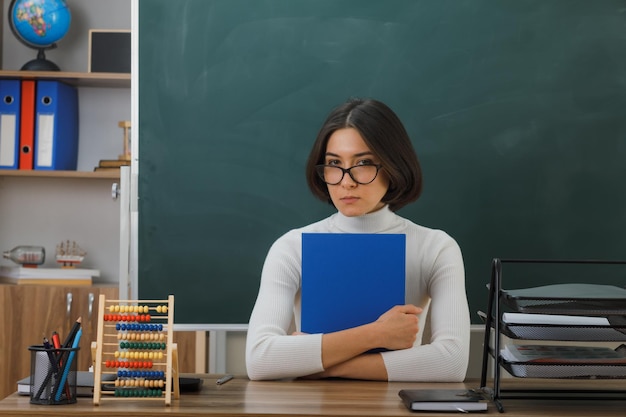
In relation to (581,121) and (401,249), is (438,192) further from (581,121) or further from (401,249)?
(401,249)

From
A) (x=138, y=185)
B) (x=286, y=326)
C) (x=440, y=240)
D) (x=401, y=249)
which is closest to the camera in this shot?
(x=401, y=249)

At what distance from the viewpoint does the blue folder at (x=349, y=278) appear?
193cm

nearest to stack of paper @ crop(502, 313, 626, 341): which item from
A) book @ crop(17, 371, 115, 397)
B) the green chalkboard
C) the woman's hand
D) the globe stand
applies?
the woman's hand

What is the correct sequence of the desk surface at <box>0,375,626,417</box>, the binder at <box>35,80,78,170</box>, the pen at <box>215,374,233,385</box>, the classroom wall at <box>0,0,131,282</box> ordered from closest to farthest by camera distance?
the desk surface at <box>0,375,626,417</box>
the pen at <box>215,374,233,385</box>
the binder at <box>35,80,78,170</box>
the classroom wall at <box>0,0,131,282</box>

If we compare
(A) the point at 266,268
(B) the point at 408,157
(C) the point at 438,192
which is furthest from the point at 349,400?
(C) the point at 438,192

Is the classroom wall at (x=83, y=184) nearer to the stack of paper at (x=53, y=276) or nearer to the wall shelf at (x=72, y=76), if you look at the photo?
the wall shelf at (x=72, y=76)

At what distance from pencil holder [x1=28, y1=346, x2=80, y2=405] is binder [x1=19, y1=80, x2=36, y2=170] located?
8.00 ft

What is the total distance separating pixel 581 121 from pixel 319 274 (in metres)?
1.48

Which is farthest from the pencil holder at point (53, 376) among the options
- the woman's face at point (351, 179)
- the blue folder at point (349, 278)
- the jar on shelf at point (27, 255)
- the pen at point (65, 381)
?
the jar on shelf at point (27, 255)

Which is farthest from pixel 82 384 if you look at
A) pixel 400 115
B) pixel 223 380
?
pixel 400 115

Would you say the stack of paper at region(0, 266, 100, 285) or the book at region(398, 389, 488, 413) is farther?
the stack of paper at region(0, 266, 100, 285)

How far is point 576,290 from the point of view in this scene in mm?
1671

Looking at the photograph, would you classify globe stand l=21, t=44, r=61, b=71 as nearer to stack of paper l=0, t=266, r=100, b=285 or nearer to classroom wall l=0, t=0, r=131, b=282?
classroom wall l=0, t=0, r=131, b=282

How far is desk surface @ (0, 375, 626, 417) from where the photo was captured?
58.9 inches
